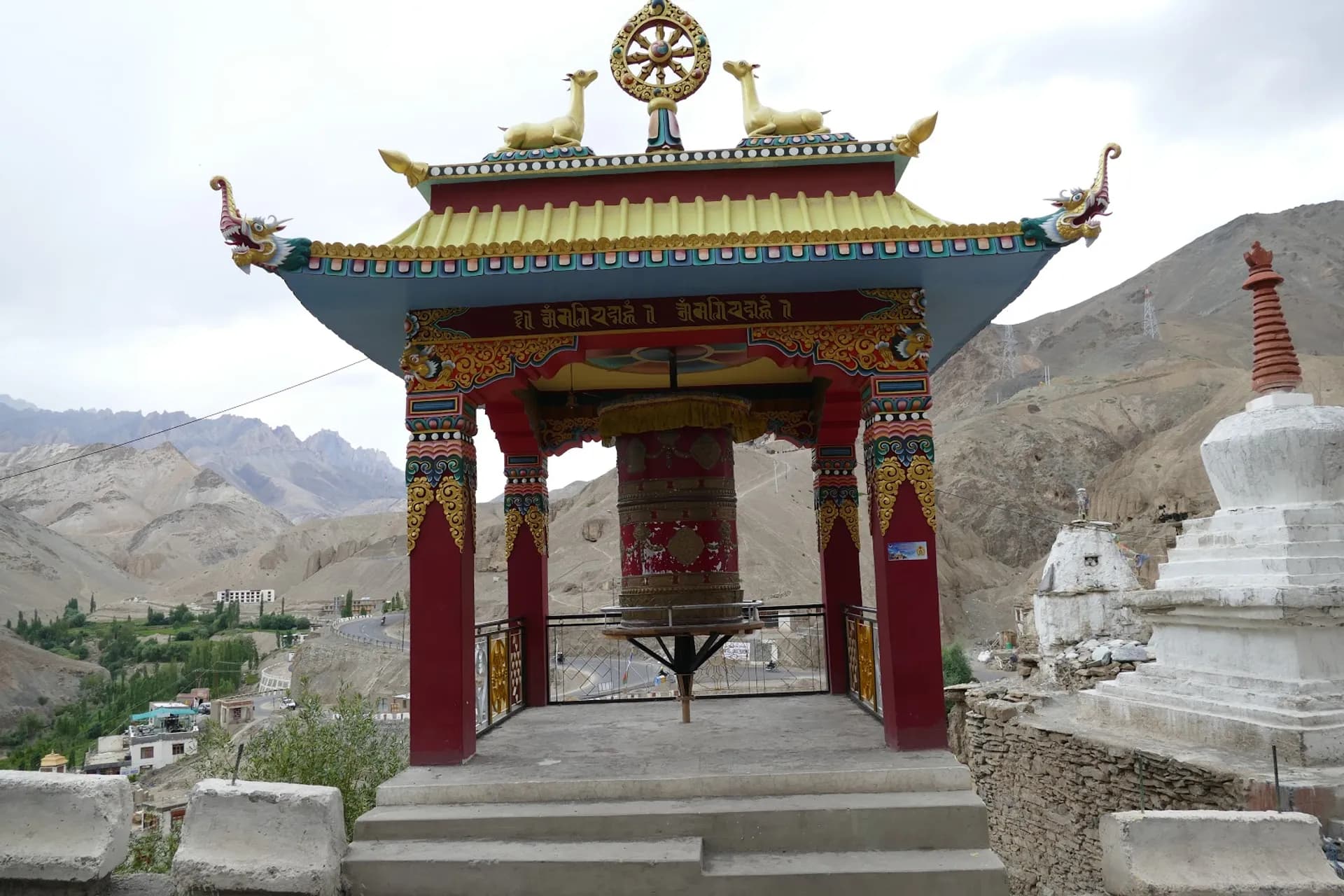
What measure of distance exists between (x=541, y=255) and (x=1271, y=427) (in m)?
10.4

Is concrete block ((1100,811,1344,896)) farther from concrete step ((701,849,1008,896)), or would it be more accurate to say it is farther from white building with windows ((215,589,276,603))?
white building with windows ((215,589,276,603))

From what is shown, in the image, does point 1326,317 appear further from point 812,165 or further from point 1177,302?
point 812,165

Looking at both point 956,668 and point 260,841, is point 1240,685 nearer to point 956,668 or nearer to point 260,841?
Answer: point 260,841

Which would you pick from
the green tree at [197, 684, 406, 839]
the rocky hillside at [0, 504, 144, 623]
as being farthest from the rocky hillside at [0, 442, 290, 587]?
the green tree at [197, 684, 406, 839]

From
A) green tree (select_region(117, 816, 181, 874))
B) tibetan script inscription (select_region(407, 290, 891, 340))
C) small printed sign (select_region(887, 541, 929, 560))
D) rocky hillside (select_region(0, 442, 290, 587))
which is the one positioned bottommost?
green tree (select_region(117, 816, 181, 874))

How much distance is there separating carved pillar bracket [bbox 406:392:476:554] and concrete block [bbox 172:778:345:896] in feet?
7.07

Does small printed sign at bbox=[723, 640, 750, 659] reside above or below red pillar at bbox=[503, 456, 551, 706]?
below

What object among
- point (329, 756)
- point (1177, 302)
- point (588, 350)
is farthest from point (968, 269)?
point (1177, 302)

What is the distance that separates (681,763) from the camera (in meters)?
6.70

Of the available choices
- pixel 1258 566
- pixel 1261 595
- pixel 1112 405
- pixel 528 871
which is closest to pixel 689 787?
pixel 528 871

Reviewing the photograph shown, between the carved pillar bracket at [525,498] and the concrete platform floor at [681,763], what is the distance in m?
2.33

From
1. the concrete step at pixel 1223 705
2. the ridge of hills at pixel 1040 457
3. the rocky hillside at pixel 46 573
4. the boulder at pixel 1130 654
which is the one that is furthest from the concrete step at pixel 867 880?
the rocky hillside at pixel 46 573

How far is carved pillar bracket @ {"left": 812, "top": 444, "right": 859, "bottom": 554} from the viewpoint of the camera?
415 inches

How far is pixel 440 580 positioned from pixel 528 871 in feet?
8.14
